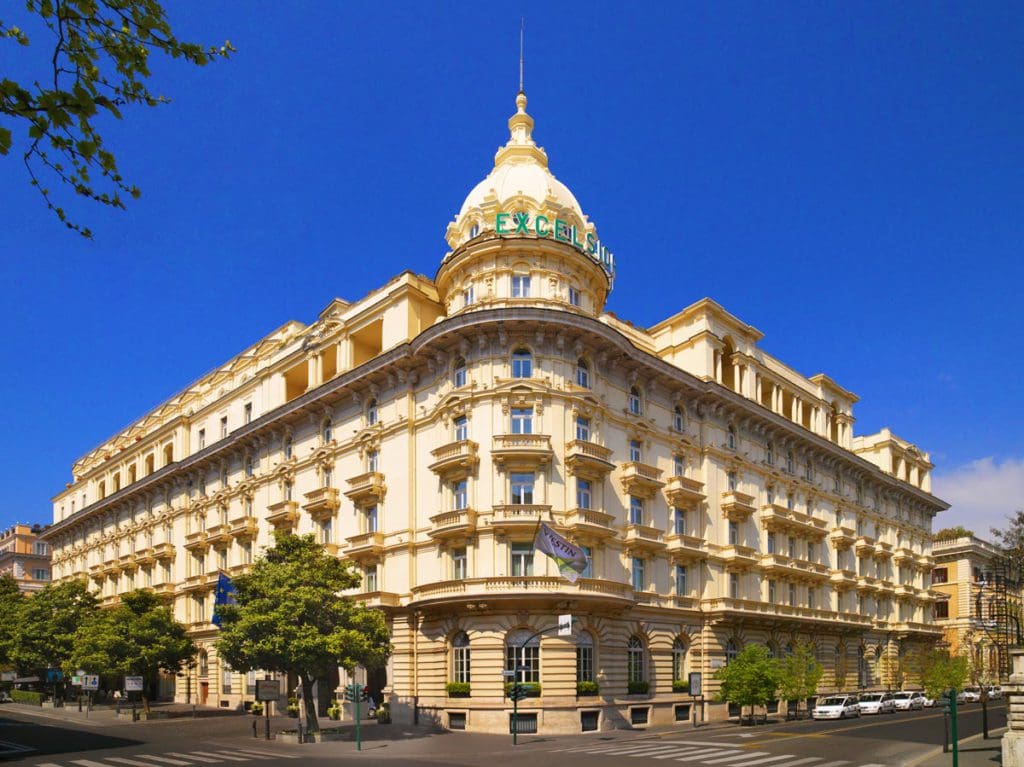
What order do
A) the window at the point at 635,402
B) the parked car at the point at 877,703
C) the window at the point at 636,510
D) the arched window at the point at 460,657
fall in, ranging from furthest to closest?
the parked car at the point at 877,703, the window at the point at 635,402, the window at the point at 636,510, the arched window at the point at 460,657

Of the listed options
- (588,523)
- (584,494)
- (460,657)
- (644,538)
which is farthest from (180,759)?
(644,538)

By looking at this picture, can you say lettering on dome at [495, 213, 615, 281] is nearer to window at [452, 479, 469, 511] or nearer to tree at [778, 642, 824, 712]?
window at [452, 479, 469, 511]

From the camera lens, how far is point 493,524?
4188 centimetres

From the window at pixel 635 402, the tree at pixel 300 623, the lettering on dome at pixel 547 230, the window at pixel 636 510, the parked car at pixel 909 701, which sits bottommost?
the parked car at pixel 909 701

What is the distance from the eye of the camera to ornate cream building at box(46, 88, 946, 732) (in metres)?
42.8

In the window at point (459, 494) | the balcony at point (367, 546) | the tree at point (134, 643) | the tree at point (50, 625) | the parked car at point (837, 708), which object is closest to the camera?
the window at point (459, 494)

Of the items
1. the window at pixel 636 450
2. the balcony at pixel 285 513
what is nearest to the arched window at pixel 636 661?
the window at pixel 636 450

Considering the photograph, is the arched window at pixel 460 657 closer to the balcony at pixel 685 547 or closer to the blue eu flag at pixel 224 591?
the blue eu flag at pixel 224 591

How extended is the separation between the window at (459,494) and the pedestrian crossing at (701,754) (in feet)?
43.2

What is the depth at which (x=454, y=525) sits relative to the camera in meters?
42.7

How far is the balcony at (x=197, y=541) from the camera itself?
64.2 meters

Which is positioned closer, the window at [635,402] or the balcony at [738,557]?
the window at [635,402]

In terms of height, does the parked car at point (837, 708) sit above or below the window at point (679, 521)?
below

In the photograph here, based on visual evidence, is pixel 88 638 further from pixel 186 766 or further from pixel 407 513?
pixel 186 766
